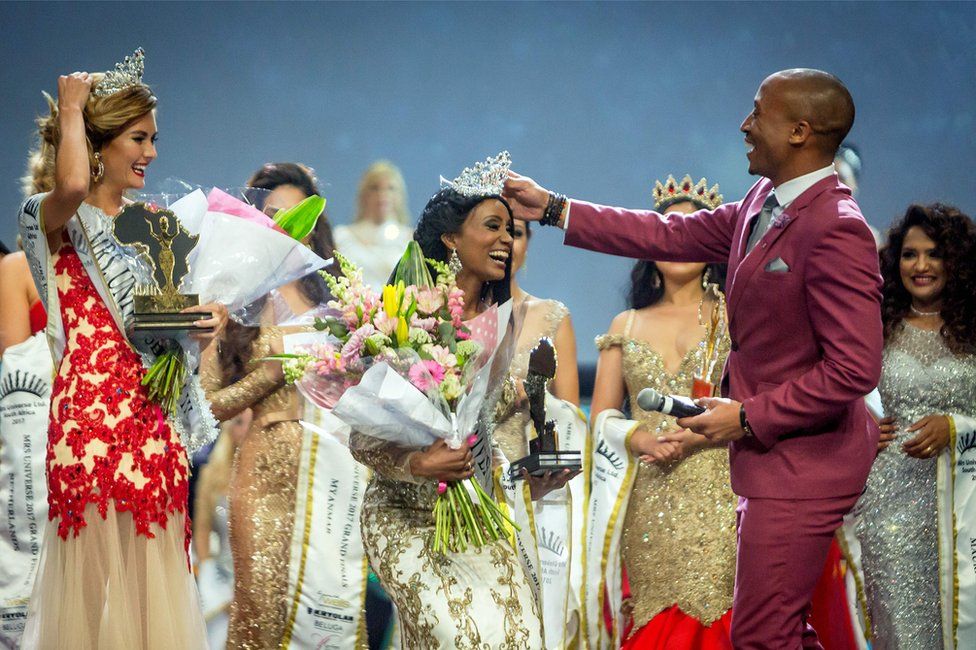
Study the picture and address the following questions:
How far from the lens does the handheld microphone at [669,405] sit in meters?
2.88

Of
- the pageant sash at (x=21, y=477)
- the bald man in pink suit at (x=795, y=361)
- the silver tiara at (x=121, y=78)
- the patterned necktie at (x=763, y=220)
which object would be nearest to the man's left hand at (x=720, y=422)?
the bald man in pink suit at (x=795, y=361)

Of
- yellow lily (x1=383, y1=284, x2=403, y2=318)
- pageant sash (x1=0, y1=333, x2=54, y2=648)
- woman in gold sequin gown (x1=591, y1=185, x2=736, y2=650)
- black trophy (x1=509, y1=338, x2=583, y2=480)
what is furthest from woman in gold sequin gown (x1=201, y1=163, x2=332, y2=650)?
yellow lily (x1=383, y1=284, x2=403, y2=318)

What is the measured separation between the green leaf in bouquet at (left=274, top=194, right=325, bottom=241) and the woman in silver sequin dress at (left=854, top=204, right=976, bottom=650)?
87.0 inches

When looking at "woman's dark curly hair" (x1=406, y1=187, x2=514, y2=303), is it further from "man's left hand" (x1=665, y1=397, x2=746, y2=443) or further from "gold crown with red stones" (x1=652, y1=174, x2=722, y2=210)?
"gold crown with red stones" (x1=652, y1=174, x2=722, y2=210)

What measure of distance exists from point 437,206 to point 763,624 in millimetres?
1489

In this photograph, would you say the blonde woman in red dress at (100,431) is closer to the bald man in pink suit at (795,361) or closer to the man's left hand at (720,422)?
the man's left hand at (720,422)

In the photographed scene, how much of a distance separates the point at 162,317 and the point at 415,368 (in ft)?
2.27

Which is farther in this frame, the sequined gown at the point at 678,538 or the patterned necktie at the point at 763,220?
the sequined gown at the point at 678,538

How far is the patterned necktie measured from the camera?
10.6ft

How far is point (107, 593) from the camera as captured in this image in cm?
311

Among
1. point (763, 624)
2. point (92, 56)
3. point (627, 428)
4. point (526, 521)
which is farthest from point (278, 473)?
point (92, 56)

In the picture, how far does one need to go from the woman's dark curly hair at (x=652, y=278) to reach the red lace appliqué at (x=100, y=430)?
2.27m

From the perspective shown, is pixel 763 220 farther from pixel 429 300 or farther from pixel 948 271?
pixel 948 271

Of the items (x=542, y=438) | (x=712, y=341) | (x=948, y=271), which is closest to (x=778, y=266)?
(x=542, y=438)
